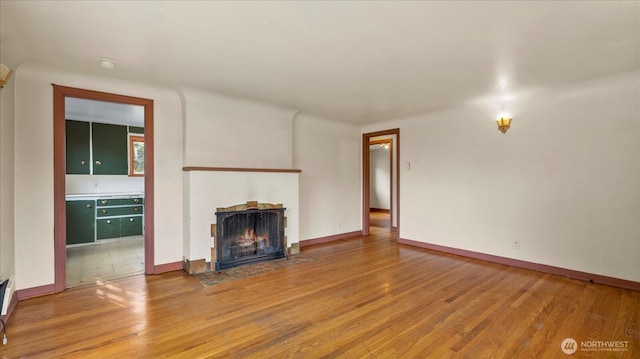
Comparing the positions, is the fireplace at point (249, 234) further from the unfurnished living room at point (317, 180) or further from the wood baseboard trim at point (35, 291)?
the wood baseboard trim at point (35, 291)

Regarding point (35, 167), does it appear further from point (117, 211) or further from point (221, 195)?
point (117, 211)

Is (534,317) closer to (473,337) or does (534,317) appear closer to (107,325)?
(473,337)

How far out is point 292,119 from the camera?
4.97 m

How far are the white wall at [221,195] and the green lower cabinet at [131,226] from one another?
118 inches

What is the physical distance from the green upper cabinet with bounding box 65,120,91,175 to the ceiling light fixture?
11.5 ft

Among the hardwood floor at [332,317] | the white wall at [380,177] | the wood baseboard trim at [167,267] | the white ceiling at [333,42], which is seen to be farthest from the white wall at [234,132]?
the white wall at [380,177]

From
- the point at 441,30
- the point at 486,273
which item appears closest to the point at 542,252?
the point at 486,273

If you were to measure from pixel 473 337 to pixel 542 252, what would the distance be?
2404mm

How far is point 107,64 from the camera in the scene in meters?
2.89

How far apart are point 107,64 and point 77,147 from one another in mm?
3708

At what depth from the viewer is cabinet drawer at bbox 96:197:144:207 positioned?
5.51 meters

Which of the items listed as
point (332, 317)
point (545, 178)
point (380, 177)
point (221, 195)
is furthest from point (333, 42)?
point (380, 177)

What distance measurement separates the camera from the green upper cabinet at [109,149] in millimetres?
5707

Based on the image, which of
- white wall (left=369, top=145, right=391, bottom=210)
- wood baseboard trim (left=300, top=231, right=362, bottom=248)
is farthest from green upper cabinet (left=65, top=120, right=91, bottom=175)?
white wall (left=369, top=145, right=391, bottom=210)
